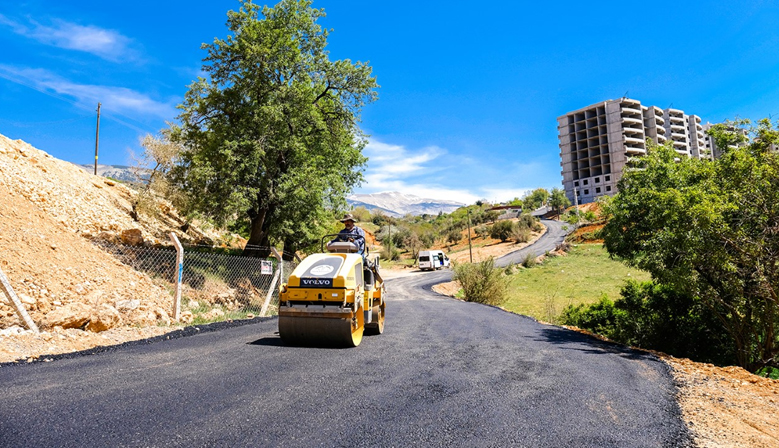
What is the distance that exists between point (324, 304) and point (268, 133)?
12.3 metres

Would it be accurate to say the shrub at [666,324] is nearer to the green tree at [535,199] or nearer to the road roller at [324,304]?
the road roller at [324,304]

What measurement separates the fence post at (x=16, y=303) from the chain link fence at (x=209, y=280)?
3148 mm

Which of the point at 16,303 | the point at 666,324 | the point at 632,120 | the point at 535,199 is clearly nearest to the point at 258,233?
the point at 16,303

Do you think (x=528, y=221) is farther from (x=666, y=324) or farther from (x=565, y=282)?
(x=666, y=324)

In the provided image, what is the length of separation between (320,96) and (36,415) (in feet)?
63.2

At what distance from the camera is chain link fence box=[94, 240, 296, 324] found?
1134cm

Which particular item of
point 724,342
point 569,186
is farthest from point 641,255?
point 569,186

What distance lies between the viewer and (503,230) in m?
71.8

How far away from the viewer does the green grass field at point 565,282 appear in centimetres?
2461

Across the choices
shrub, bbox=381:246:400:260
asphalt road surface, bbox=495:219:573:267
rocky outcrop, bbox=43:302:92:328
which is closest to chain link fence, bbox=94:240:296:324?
rocky outcrop, bbox=43:302:92:328

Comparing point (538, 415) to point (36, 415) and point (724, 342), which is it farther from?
point (724, 342)

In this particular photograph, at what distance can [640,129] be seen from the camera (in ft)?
351

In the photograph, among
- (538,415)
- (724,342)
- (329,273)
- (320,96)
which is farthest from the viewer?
(320,96)

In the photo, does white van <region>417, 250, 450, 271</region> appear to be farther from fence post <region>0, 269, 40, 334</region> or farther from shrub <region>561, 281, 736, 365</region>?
fence post <region>0, 269, 40, 334</region>
